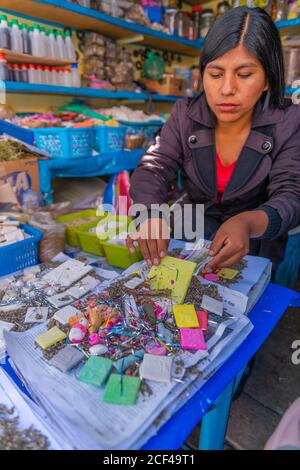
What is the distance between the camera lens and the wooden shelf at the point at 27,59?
65.0 inches

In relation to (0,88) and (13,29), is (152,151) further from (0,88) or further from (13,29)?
(13,29)

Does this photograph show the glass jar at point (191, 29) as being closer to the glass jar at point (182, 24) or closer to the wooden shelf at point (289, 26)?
the glass jar at point (182, 24)

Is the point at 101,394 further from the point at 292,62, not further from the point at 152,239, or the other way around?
the point at 292,62

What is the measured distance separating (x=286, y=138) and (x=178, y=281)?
0.59 m

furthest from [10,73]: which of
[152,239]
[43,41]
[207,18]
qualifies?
[207,18]

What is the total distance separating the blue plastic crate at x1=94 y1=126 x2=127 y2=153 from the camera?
75.0 inches

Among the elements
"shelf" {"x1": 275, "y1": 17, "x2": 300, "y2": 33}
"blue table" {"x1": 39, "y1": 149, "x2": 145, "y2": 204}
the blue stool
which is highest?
"shelf" {"x1": 275, "y1": 17, "x2": 300, "y2": 33}

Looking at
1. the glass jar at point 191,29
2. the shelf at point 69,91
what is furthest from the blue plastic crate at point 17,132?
the glass jar at point 191,29

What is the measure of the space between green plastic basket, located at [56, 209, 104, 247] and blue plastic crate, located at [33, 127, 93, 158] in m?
0.33

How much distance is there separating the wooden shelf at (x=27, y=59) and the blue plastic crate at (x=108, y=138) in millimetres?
438

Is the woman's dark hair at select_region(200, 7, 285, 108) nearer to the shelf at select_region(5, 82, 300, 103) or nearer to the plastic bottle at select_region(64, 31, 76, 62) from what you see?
the shelf at select_region(5, 82, 300, 103)

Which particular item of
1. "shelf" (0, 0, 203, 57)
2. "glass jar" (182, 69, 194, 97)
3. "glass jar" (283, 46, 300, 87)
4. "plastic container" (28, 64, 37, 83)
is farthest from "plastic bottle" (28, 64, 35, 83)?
"glass jar" (283, 46, 300, 87)

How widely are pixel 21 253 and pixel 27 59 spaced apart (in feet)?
4.02
